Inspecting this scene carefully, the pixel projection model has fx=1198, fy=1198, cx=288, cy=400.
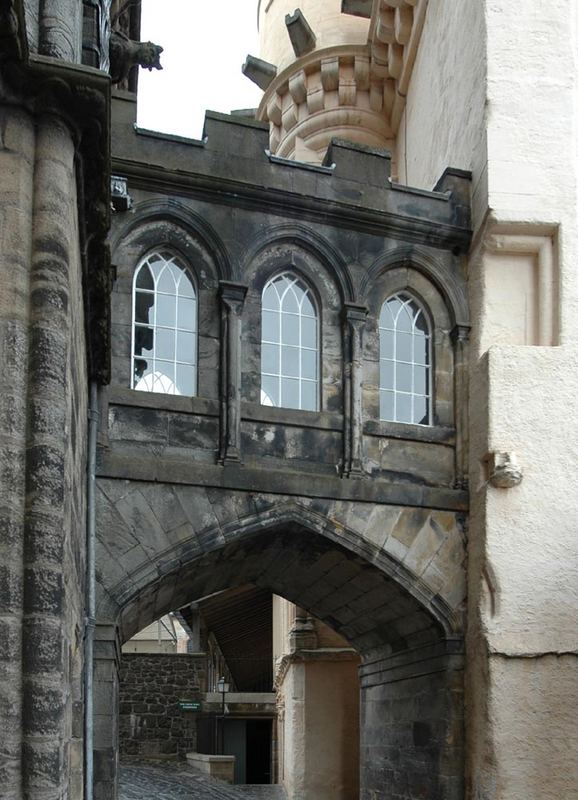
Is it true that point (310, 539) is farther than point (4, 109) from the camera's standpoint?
Yes

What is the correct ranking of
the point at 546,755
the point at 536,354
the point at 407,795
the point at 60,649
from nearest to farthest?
the point at 60,649 → the point at 546,755 → the point at 536,354 → the point at 407,795

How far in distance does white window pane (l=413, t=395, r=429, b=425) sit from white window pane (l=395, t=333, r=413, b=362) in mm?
394

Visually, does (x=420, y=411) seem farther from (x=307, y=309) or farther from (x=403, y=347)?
(x=307, y=309)

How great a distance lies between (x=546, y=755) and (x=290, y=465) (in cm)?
328

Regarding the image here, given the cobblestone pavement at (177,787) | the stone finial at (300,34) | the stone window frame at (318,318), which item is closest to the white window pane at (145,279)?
the stone window frame at (318,318)

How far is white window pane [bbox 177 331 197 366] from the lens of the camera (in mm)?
10695

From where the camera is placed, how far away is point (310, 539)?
10930 millimetres

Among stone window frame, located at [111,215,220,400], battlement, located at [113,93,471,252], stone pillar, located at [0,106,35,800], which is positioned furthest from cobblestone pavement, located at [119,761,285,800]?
stone pillar, located at [0,106,35,800]

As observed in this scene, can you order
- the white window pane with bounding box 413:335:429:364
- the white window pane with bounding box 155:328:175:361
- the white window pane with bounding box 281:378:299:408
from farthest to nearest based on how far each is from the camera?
the white window pane with bounding box 413:335:429:364, the white window pane with bounding box 281:378:299:408, the white window pane with bounding box 155:328:175:361

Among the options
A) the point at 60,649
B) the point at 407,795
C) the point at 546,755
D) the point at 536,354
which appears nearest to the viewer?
the point at 60,649

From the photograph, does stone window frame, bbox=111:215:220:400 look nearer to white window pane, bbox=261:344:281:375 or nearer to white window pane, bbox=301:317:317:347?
white window pane, bbox=261:344:281:375

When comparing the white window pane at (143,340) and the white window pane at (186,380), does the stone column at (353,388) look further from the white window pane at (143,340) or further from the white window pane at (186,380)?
the white window pane at (143,340)

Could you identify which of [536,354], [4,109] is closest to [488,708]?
[536,354]

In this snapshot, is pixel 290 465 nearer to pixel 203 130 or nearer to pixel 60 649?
pixel 203 130
